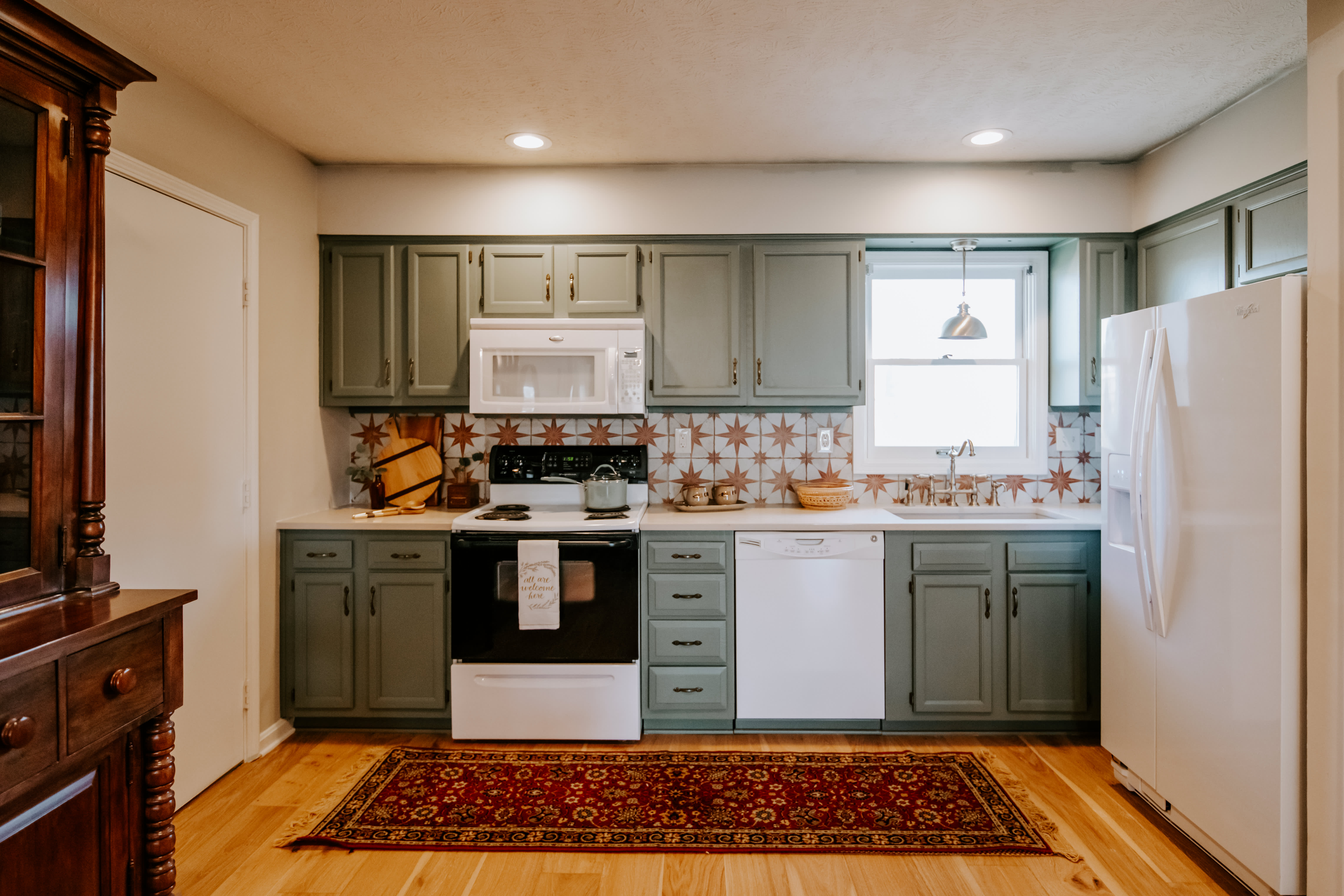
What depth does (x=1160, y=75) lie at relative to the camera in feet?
7.68

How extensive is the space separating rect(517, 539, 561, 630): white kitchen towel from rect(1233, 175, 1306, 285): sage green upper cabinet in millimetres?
2801

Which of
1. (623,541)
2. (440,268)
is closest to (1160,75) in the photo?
(623,541)

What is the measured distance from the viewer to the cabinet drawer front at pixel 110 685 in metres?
1.28

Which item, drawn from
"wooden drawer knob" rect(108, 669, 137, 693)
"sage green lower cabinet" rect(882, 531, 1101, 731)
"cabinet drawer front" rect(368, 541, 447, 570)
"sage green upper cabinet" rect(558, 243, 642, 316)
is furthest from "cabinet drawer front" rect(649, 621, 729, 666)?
"wooden drawer knob" rect(108, 669, 137, 693)

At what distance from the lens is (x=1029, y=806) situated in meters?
2.32

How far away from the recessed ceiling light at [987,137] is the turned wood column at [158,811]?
3297 mm

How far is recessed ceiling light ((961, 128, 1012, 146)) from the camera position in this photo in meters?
2.78

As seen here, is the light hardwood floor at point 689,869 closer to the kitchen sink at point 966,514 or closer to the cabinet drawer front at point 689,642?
the cabinet drawer front at point 689,642

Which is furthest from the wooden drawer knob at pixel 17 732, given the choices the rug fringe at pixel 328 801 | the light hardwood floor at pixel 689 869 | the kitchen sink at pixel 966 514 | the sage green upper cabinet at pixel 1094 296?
the sage green upper cabinet at pixel 1094 296

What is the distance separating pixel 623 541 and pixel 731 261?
1.39 m

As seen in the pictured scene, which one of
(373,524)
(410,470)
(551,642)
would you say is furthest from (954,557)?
(410,470)

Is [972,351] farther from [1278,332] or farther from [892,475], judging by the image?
[1278,332]

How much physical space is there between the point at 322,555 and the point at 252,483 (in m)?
0.41

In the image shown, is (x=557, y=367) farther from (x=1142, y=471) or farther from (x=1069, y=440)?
(x=1069, y=440)
